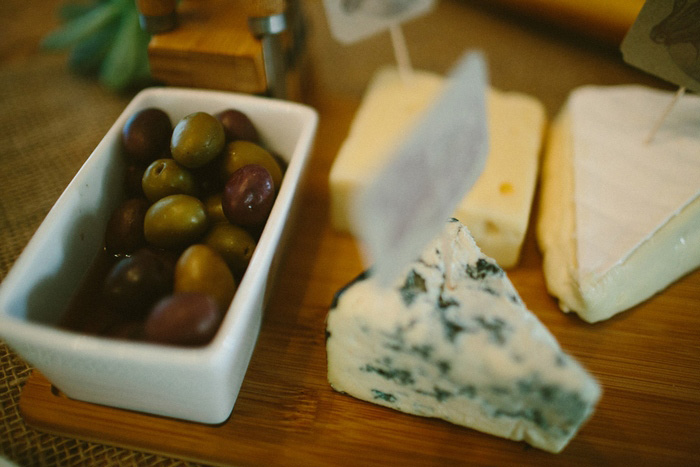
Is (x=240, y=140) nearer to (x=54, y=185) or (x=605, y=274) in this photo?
(x=54, y=185)

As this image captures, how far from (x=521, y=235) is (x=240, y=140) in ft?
1.59

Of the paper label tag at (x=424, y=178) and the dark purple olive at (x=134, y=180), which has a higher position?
the paper label tag at (x=424, y=178)

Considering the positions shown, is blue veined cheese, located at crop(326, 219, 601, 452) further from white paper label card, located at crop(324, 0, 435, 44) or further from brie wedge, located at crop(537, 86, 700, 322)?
white paper label card, located at crop(324, 0, 435, 44)

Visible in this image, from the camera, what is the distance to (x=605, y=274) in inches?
28.3

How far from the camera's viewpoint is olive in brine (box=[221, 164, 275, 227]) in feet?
2.11

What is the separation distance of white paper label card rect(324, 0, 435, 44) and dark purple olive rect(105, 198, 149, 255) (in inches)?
20.2

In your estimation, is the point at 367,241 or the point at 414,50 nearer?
the point at 367,241

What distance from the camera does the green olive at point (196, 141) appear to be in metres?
0.67

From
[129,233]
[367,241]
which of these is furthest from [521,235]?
[129,233]

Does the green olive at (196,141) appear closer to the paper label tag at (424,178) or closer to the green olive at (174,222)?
the green olive at (174,222)

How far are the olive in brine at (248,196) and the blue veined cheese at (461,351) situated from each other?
0.17m

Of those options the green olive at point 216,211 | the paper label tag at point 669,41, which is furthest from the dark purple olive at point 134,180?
the paper label tag at point 669,41

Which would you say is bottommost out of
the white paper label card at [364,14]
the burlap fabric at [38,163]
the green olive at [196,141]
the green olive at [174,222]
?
the burlap fabric at [38,163]

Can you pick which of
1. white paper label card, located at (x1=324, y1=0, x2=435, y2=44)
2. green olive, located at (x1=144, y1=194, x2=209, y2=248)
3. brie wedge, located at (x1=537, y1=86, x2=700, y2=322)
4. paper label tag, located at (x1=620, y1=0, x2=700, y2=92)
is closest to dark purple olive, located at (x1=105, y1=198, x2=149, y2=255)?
green olive, located at (x1=144, y1=194, x2=209, y2=248)
